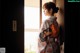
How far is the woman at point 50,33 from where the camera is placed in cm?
173

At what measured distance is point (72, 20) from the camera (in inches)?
69.1

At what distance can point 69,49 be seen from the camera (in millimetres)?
1764

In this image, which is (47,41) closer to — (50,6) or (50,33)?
(50,33)

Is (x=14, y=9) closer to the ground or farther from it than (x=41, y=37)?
farther from it

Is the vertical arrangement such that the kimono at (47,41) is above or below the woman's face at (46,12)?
below

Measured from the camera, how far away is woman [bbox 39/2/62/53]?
5.69ft

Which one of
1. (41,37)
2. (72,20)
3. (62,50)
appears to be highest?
(72,20)

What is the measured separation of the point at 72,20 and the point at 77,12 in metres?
0.08

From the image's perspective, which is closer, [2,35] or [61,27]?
[2,35]

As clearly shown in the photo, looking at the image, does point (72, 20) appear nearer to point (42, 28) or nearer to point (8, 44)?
point (42, 28)

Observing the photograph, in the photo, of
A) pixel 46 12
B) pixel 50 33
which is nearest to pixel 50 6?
pixel 46 12

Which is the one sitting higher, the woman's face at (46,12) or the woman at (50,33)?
the woman's face at (46,12)

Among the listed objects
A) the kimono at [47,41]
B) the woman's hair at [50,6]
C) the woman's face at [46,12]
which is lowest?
the kimono at [47,41]

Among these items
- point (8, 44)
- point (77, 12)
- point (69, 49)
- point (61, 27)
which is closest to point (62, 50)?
point (69, 49)
